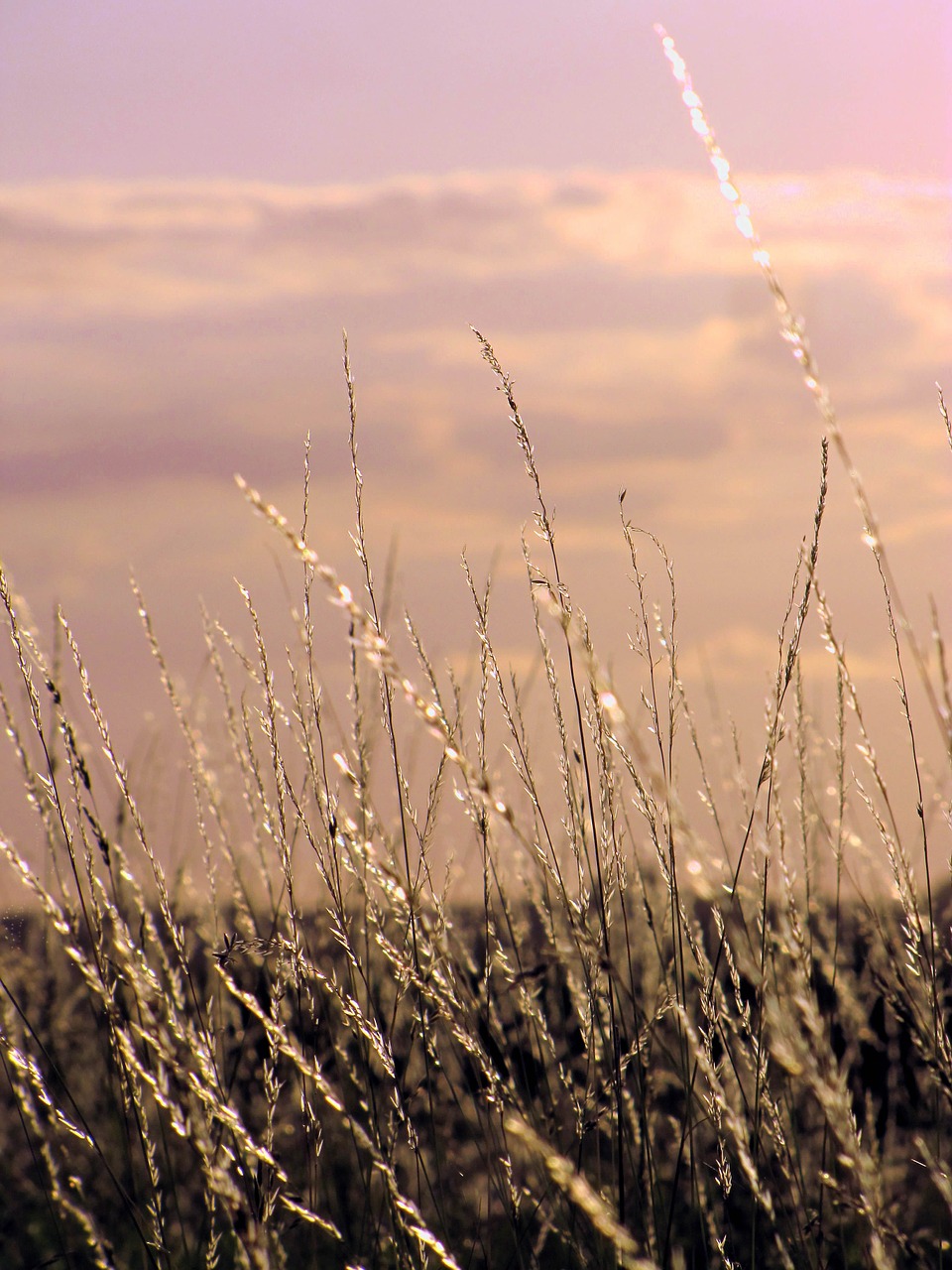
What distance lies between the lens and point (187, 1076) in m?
1.25

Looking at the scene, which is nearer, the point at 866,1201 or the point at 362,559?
the point at 866,1201

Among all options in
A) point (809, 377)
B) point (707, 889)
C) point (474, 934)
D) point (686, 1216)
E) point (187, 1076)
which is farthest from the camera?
point (474, 934)

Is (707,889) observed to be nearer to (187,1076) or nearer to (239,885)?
(187,1076)

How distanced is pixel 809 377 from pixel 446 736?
0.44m

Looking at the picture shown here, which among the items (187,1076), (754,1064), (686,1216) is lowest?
(686,1216)

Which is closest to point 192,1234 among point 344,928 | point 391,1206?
point 391,1206

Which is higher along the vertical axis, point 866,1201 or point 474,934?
point 866,1201

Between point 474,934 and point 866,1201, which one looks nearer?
point 866,1201

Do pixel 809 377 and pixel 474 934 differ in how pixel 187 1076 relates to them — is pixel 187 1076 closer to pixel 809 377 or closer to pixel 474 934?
pixel 809 377

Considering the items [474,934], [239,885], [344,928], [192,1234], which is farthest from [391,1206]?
[474,934]

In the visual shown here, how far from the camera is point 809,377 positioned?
0.97 meters

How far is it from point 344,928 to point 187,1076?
290mm

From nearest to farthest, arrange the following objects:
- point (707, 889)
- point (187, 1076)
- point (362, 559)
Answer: point (707, 889) < point (187, 1076) < point (362, 559)

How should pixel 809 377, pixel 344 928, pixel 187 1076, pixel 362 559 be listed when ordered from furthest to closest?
pixel 362 559, pixel 344 928, pixel 187 1076, pixel 809 377
